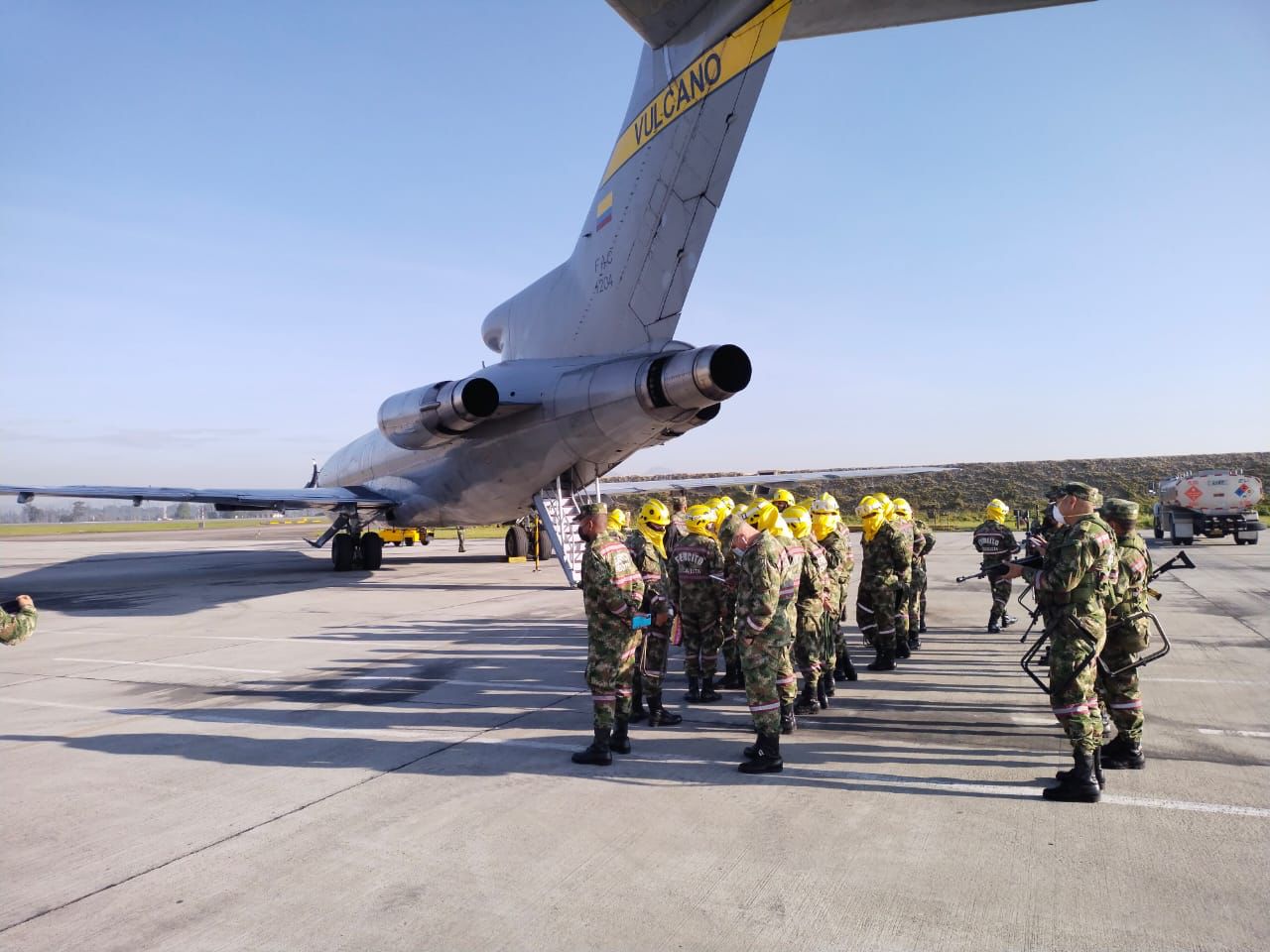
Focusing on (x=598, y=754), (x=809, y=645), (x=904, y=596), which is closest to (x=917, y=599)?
(x=904, y=596)

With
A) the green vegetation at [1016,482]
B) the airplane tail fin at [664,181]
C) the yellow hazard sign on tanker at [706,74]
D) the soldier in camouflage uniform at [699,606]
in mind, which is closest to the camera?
the soldier in camouflage uniform at [699,606]

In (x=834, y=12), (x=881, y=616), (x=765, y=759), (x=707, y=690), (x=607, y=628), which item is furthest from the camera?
(x=881, y=616)

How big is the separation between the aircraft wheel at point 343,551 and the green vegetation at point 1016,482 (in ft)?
108

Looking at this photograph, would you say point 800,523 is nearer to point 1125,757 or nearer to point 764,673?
point 764,673

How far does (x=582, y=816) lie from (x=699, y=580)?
136 inches

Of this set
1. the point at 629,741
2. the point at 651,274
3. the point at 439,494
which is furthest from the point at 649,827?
the point at 439,494

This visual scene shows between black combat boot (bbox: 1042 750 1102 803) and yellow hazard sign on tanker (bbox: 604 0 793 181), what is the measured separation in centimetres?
820

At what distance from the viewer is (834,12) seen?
898 cm

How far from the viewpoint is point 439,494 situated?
18953mm

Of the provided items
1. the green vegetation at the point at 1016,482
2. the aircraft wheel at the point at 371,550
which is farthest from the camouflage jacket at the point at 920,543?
the green vegetation at the point at 1016,482

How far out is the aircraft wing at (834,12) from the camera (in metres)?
8.21

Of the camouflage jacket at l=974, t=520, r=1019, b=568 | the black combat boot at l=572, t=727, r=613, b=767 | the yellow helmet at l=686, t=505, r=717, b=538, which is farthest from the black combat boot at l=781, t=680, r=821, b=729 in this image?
the camouflage jacket at l=974, t=520, r=1019, b=568

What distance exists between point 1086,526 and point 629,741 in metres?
3.62

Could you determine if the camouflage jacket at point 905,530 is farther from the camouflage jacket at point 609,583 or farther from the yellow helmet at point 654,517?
the camouflage jacket at point 609,583
